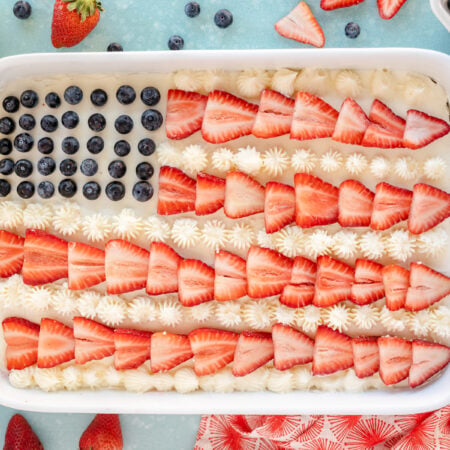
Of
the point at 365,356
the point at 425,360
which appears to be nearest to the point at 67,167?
the point at 365,356

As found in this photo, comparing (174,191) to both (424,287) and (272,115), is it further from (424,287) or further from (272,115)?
(424,287)

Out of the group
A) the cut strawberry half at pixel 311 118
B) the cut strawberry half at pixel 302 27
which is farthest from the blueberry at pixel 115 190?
the cut strawberry half at pixel 302 27

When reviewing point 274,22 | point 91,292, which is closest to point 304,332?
point 91,292

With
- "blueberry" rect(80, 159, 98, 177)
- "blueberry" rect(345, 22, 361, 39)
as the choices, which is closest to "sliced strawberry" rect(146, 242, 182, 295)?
"blueberry" rect(80, 159, 98, 177)

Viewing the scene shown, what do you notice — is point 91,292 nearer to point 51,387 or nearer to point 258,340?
point 51,387

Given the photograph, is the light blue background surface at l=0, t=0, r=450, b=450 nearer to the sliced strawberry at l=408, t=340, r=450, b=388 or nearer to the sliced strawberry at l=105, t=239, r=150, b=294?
the sliced strawberry at l=105, t=239, r=150, b=294
